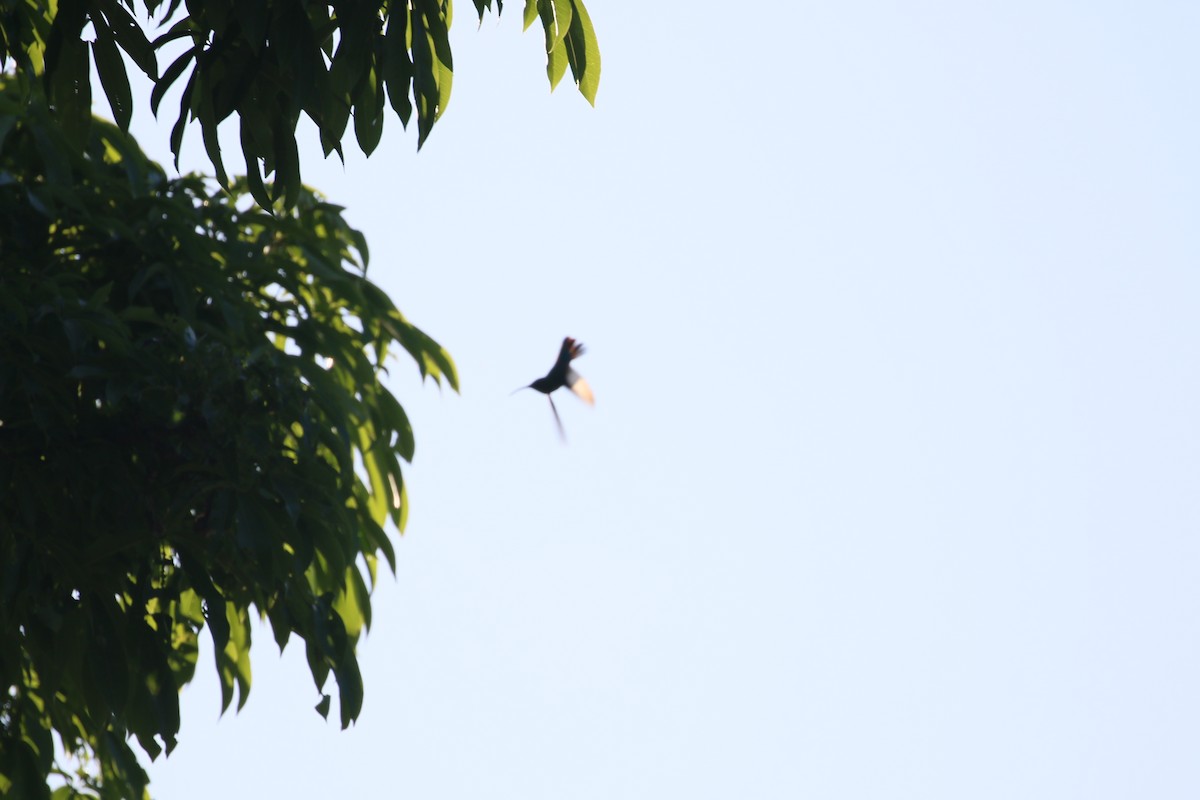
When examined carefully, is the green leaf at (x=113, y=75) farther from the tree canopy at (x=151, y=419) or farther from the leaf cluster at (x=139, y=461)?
the leaf cluster at (x=139, y=461)

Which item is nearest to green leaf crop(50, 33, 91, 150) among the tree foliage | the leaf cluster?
the tree foliage

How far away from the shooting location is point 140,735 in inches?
127

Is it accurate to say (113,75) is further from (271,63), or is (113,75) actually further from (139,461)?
(139,461)

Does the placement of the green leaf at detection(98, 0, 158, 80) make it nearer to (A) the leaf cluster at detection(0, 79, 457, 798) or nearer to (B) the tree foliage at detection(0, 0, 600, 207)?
(B) the tree foliage at detection(0, 0, 600, 207)

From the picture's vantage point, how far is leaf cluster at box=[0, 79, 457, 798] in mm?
3012

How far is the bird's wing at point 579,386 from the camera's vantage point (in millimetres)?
3051

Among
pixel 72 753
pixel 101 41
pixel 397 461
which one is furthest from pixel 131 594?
pixel 101 41

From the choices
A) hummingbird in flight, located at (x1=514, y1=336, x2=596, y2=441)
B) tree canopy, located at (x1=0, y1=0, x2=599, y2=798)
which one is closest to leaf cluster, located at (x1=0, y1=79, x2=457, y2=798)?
tree canopy, located at (x1=0, y1=0, x2=599, y2=798)

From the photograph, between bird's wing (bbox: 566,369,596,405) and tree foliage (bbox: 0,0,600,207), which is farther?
bird's wing (bbox: 566,369,596,405)

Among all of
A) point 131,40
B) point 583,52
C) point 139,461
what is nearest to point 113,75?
point 131,40

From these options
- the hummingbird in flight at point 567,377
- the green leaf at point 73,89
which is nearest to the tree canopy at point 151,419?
the green leaf at point 73,89

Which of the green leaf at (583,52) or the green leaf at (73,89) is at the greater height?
the green leaf at (583,52)

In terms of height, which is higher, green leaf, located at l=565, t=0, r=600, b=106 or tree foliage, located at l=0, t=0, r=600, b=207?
green leaf, located at l=565, t=0, r=600, b=106

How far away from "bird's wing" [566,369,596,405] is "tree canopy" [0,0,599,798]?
1.99 feet
